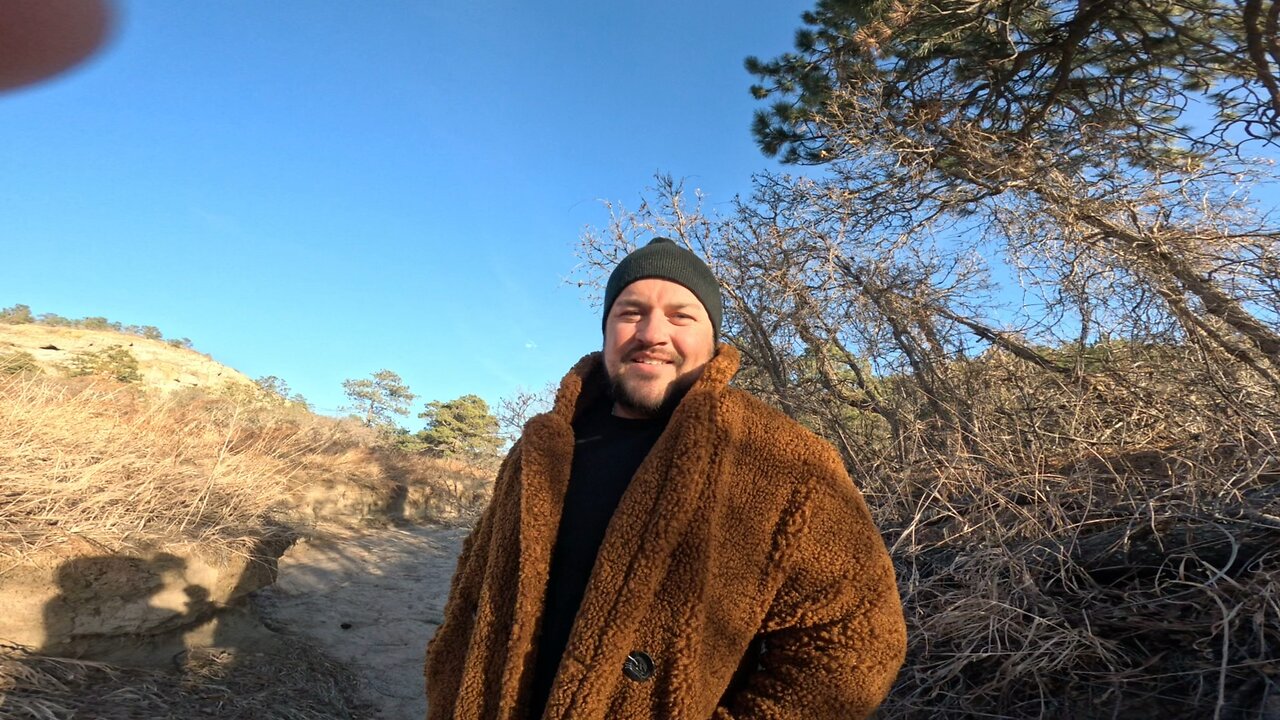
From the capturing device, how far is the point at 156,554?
3992 mm

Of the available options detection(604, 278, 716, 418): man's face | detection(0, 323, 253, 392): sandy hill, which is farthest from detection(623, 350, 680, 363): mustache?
detection(0, 323, 253, 392): sandy hill

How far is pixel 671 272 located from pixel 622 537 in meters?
0.72

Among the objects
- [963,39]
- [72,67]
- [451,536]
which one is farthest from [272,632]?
[963,39]

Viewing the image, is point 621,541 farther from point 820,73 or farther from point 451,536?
point 451,536

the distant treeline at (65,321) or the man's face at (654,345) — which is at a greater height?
the distant treeline at (65,321)

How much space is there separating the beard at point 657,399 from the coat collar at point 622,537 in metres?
0.11

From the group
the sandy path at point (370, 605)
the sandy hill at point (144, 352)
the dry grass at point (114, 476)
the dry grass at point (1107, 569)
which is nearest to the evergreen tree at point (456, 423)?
the sandy hill at point (144, 352)

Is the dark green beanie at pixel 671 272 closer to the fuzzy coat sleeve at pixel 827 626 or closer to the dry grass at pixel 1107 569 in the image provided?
the fuzzy coat sleeve at pixel 827 626

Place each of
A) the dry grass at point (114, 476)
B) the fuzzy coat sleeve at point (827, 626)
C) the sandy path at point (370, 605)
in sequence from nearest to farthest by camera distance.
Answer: the fuzzy coat sleeve at point (827, 626) < the dry grass at point (114, 476) < the sandy path at point (370, 605)

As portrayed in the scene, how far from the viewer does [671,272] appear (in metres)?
1.55

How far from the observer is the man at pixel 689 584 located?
3.47ft

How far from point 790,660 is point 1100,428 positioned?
3859 millimetres

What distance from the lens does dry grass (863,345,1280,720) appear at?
6.74 ft

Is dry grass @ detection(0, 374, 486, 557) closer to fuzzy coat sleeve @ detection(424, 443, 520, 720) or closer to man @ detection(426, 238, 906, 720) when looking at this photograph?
fuzzy coat sleeve @ detection(424, 443, 520, 720)
